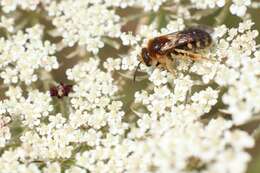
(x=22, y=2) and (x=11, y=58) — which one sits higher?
(x=22, y=2)

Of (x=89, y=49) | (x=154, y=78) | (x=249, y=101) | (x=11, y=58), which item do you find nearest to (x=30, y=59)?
(x=11, y=58)

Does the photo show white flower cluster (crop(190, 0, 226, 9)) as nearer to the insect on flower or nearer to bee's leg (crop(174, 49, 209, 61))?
bee's leg (crop(174, 49, 209, 61))

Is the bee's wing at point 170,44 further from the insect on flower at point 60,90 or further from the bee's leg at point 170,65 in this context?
the insect on flower at point 60,90

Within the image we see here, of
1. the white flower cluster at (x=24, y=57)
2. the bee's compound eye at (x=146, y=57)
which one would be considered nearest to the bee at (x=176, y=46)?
the bee's compound eye at (x=146, y=57)

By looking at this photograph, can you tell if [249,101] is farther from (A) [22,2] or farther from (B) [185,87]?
(A) [22,2]

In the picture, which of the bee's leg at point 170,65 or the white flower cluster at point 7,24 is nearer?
the bee's leg at point 170,65

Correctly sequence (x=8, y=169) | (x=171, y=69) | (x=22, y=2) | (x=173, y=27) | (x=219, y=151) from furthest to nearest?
(x=22, y=2) → (x=173, y=27) → (x=171, y=69) → (x=8, y=169) → (x=219, y=151)
